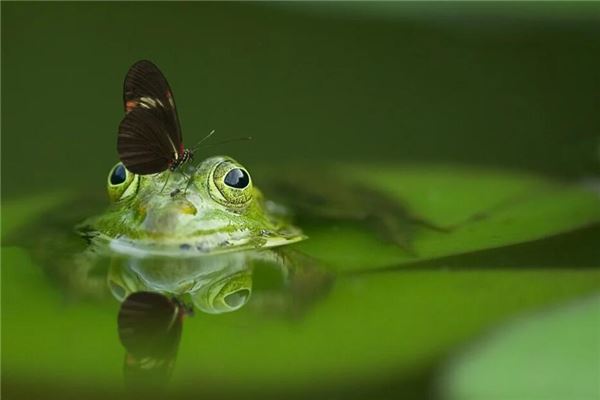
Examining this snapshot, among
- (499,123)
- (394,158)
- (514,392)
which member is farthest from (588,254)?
(499,123)

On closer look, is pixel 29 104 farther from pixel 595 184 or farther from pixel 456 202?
pixel 595 184

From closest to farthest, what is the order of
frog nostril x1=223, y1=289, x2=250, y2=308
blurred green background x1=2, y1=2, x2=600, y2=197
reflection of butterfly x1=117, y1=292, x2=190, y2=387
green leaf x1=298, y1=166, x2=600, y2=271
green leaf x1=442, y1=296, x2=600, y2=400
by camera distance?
green leaf x1=442, y1=296, x2=600, y2=400
reflection of butterfly x1=117, y1=292, x2=190, y2=387
frog nostril x1=223, y1=289, x2=250, y2=308
green leaf x1=298, y1=166, x2=600, y2=271
blurred green background x1=2, y1=2, x2=600, y2=197

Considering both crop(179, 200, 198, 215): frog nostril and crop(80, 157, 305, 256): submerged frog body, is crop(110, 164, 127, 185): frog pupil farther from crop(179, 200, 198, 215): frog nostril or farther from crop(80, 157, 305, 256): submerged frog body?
crop(179, 200, 198, 215): frog nostril

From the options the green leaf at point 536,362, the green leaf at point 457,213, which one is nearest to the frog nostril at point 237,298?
the green leaf at point 457,213

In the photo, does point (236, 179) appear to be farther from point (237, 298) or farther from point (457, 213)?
point (457, 213)

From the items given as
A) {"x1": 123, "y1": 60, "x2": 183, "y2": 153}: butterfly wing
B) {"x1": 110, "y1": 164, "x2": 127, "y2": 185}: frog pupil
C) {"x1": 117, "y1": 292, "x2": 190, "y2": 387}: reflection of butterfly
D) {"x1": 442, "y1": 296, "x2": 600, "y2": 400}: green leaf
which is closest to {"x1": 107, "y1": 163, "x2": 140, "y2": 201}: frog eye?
{"x1": 110, "y1": 164, "x2": 127, "y2": 185}: frog pupil

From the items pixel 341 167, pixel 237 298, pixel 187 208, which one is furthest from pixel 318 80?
pixel 237 298

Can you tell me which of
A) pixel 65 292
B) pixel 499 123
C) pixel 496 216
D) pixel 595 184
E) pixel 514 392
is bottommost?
pixel 514 392
